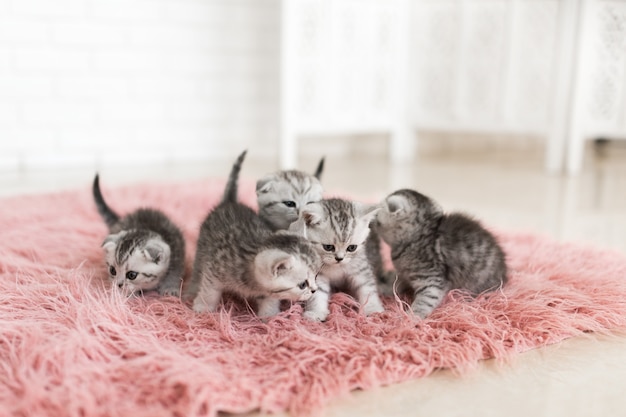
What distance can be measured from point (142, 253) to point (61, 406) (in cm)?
61

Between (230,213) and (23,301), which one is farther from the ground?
(230,213)

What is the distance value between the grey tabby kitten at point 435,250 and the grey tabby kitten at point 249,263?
0.32 m

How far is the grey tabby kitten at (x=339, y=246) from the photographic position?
150 centimetres

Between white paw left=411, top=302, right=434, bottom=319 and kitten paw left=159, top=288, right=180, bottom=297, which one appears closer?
white paw left=411, top=302, right=434, bottom=319

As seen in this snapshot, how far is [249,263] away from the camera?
1442mm

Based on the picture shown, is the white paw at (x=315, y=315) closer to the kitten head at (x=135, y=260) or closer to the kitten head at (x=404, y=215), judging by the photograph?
the kitten head at (x=404, y=215)

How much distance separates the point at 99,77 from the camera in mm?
3988

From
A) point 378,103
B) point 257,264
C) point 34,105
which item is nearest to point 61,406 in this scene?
point 257,264

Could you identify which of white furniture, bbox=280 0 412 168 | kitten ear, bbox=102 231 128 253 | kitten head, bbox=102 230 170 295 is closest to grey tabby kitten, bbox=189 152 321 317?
kitten head, bbox=102 230 170 295

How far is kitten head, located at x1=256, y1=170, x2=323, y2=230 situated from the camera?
1.72 m

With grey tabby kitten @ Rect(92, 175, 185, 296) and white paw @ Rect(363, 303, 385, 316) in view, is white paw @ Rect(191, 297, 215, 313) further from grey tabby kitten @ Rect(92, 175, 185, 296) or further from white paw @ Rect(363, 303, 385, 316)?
white paw @ Rect(363, 303, 385, 316)

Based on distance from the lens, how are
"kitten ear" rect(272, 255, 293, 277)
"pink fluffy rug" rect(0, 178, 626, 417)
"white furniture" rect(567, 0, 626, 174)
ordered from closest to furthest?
"pink fluffy rug" rect(0, 178, 626, 417)
"kitten ear" rect(272, 255, 293, 277)
"white furniture" rect(567, 0, 626, 174)

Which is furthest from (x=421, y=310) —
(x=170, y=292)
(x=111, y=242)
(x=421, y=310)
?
(x=111, y=242)

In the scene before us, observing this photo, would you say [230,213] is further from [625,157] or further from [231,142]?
[625,157]
